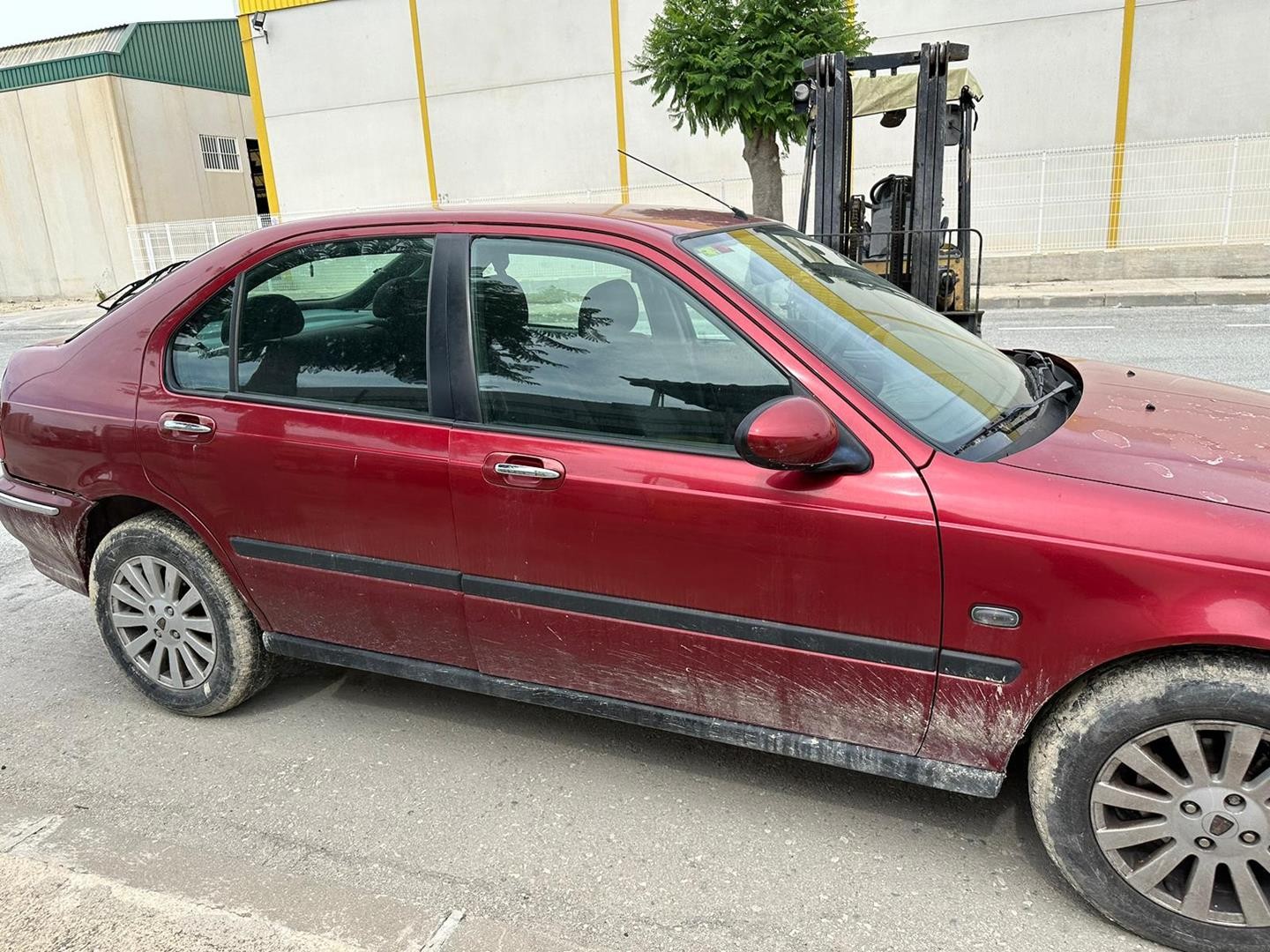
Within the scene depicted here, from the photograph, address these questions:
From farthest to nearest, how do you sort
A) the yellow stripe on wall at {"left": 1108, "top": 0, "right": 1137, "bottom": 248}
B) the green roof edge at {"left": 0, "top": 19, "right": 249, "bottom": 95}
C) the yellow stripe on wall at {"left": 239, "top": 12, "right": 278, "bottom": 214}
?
the green roof edge at {"left": 0, "top": 19, "right": 249, "bottom": 95} → the yellow stripe on wall at {"left": 239, "top": 12, "right": 278, "bottom": 214} → the yellow stripe on wall at {"left": 1108, "top": 0, "right": 1137, "bottom": 248}

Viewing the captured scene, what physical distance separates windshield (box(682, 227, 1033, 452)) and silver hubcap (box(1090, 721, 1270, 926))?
0.84 m

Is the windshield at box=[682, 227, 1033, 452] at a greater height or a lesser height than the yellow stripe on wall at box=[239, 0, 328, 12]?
lesser

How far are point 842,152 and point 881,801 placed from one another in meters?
6.72

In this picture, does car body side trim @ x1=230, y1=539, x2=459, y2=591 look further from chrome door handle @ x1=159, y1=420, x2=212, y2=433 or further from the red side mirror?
the red side mirror

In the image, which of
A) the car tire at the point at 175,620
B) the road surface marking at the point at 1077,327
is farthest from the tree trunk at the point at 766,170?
the car tire at the point at 175,620

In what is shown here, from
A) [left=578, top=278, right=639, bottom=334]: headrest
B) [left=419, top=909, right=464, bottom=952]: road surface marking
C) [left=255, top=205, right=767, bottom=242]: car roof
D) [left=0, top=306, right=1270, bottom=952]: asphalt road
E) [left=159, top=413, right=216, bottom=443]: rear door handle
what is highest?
[left=255, top=205, right=767, bottom=242]: car roof

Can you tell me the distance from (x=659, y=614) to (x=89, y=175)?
27.0 m

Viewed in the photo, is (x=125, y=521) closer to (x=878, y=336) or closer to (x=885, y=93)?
(x=878, y=336)

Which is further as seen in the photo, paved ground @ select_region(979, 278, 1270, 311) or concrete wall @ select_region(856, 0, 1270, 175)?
concrete wall @ select_region(856, 0, 1270, 175)

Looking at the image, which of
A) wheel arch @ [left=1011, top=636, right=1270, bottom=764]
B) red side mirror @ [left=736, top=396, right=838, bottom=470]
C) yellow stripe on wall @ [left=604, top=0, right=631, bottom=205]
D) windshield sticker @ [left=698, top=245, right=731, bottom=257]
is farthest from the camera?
yellow stripe on wall @ [left=604, top=0, right=631, bottom=205]

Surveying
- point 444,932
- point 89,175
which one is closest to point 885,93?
A: point 444,932

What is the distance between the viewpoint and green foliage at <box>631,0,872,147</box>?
12.1 metres

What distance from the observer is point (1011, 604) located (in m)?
2.20

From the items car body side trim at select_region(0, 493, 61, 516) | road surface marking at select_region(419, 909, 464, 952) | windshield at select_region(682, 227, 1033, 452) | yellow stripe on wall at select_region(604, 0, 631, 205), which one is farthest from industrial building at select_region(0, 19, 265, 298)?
road surface marking at select_region(419, 909, 464, 952)
